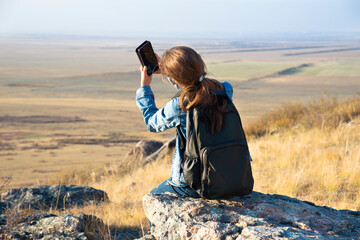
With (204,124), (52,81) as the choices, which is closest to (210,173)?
(204,124)

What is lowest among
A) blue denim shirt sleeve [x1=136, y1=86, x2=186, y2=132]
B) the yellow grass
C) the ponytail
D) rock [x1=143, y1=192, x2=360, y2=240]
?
the yellow grass

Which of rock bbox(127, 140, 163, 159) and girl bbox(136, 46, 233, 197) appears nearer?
girl bbox(136, 46, 233, 197)

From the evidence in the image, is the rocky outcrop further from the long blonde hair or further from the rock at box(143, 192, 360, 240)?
the long blonde hair

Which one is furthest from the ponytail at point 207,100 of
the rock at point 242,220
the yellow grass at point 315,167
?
the yellow grass at point 315,167

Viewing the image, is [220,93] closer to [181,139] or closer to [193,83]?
[193,83]

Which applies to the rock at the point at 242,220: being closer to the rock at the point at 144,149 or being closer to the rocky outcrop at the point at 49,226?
the rocky outcrop at the point at 49,226

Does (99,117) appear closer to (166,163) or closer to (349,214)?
(166,163)

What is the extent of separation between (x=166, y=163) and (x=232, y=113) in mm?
5981

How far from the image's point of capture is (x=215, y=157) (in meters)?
2.51

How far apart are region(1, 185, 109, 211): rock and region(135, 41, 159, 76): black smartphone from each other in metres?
2.31

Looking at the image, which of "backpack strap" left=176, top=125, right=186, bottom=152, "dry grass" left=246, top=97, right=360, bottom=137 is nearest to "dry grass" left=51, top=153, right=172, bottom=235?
"backpack strap" left=176, top=125, right=186, bottom=152

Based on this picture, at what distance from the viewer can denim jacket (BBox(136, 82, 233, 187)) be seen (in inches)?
105

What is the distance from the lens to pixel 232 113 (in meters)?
2.60

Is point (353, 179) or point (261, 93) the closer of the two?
point (353, 179)
